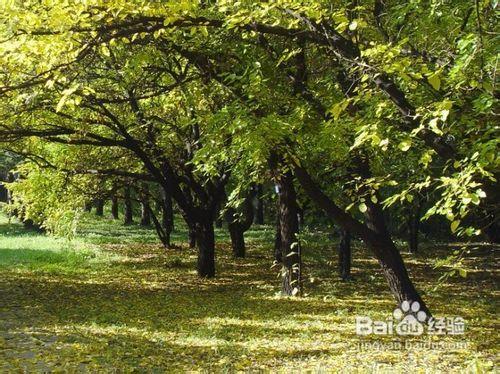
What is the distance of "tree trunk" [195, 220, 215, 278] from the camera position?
17844 millimetres

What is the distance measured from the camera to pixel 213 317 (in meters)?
12.0

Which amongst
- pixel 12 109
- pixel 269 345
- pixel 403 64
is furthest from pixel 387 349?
pixel 12 109

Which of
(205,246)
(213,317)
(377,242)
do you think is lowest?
(213,317)

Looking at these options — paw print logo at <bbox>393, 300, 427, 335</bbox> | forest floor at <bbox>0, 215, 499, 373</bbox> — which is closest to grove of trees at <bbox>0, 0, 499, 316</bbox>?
paw print logo at <bbox>393, 300, 427, 335</bbox>

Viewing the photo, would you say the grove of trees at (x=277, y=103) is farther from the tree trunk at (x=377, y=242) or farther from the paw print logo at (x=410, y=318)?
the paw print logo at (x=410, y=318)

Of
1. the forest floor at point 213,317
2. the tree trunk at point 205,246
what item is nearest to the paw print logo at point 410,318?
the forest floor at point 213,317

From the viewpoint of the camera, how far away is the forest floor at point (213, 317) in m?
8.13

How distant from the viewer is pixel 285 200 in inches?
549

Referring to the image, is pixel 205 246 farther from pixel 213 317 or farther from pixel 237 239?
pixel 237 239

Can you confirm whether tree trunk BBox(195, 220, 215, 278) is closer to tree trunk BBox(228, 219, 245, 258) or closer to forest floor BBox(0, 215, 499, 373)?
forest floor BBox(0, 215, 499, 373)

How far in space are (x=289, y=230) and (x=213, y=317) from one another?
3470 mm

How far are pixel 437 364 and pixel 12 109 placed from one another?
40.9 ft

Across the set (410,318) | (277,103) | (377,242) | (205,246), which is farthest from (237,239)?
(277,103)

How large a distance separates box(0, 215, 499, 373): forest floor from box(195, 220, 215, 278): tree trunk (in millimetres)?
523
